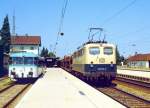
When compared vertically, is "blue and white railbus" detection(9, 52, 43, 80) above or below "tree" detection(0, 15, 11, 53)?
below

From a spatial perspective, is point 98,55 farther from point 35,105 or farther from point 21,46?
point 21,46

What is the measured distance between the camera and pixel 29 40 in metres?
112

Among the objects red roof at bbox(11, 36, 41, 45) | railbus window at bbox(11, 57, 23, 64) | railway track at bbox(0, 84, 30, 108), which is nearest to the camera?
railway track at bbox(0, 84, 30, 108)

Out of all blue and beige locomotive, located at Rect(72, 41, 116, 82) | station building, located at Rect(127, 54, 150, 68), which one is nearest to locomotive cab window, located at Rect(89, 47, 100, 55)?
blue and beige locomotive, located at Rect(72, 41, 116, 82)

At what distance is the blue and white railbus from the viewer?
30.7 meters

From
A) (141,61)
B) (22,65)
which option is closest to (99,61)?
(22,65)

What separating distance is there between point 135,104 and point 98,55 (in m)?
11.5

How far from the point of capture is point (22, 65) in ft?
102

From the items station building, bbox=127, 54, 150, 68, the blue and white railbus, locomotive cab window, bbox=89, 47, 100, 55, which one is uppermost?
station building, bbox=127, 54, 150, 68

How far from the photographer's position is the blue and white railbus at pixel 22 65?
3069cm

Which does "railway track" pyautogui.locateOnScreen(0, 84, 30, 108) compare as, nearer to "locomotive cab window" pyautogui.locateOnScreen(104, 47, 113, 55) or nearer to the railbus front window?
the railbus front window

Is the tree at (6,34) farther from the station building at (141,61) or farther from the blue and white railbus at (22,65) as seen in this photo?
the blue and white railbus at (22,65)

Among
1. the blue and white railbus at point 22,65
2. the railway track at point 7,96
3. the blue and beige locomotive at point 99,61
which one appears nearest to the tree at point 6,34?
the blue and white railbus at point 22,65

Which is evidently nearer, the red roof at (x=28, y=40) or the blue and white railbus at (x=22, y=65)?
the blue and white railbus at (x=22, y=65)
